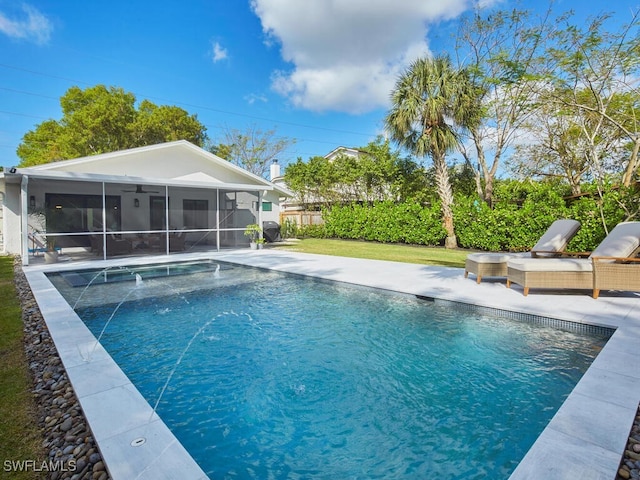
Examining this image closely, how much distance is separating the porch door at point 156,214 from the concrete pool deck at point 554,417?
6.75 meters

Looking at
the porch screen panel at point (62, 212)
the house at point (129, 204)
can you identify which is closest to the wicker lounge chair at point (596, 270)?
the house at point (129, 204)

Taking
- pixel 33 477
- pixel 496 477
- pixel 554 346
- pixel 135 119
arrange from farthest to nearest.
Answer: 1. pixel 135 119
2. pixel 554 346
3. pixel 496 477
4. pixel 33 477

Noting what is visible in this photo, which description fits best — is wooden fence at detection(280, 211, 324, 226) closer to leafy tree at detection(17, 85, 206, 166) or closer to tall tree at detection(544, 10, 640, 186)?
leafy tree at detection(17, 85, 206, 166)

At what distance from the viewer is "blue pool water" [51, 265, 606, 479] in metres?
2.61

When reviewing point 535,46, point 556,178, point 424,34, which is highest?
point 424,34

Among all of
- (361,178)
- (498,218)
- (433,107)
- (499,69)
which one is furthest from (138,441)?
(361,178)

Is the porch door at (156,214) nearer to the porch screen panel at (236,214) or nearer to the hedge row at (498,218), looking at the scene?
the porch screen panel at (236,214)

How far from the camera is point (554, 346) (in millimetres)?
4520

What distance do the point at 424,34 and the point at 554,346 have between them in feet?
64.8

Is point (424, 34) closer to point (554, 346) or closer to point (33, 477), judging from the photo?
point (554, 346)

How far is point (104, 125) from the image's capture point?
88.6 ft

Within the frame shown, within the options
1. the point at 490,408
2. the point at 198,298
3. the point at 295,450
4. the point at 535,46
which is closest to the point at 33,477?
the point at 295,450

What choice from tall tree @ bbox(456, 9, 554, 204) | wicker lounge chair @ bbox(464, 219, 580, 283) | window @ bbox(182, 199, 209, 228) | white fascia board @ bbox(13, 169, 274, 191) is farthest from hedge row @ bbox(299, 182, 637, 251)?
window @ bbox(182, 199, 209, 228)

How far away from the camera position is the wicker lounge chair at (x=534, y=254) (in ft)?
25.6
